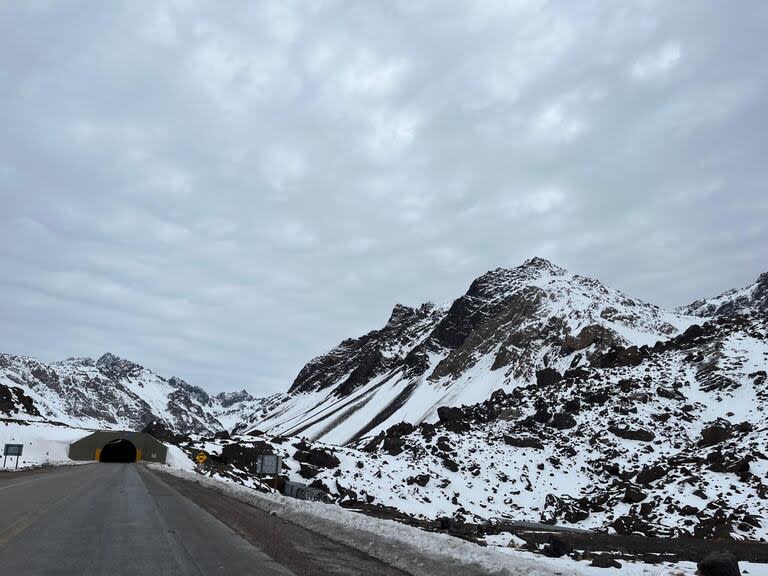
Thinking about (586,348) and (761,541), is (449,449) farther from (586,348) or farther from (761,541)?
(586,348)

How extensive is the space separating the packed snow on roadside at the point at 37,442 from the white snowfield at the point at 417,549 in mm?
42307

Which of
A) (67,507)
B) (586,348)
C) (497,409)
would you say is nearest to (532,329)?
(586,348)

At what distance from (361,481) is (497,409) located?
2913cm

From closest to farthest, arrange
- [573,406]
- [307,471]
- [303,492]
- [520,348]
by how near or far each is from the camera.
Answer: [303,492] → [307,471] → [573,406] → [520,348]

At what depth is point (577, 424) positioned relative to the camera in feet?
183

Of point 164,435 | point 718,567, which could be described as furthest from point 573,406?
point 164,435

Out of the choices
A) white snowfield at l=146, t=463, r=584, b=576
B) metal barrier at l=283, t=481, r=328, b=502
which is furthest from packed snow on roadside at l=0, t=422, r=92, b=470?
white snowfield at l=146, t=463, r=584, b=576

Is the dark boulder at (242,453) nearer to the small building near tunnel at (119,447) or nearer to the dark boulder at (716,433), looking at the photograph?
the small building near tunnel at (119,447)

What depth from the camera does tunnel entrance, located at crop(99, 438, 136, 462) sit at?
322ft

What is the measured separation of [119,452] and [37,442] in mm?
38913

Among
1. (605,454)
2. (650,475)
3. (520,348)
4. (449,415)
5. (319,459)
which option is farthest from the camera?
(520,348)

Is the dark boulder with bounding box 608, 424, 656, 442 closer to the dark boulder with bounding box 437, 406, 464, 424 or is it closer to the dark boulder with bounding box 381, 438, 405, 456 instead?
the dark boulder with bounding box 381, 438, 405, 456

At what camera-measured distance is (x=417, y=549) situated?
984 cm

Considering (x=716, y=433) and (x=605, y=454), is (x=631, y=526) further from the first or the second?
(x=716, y=433)
